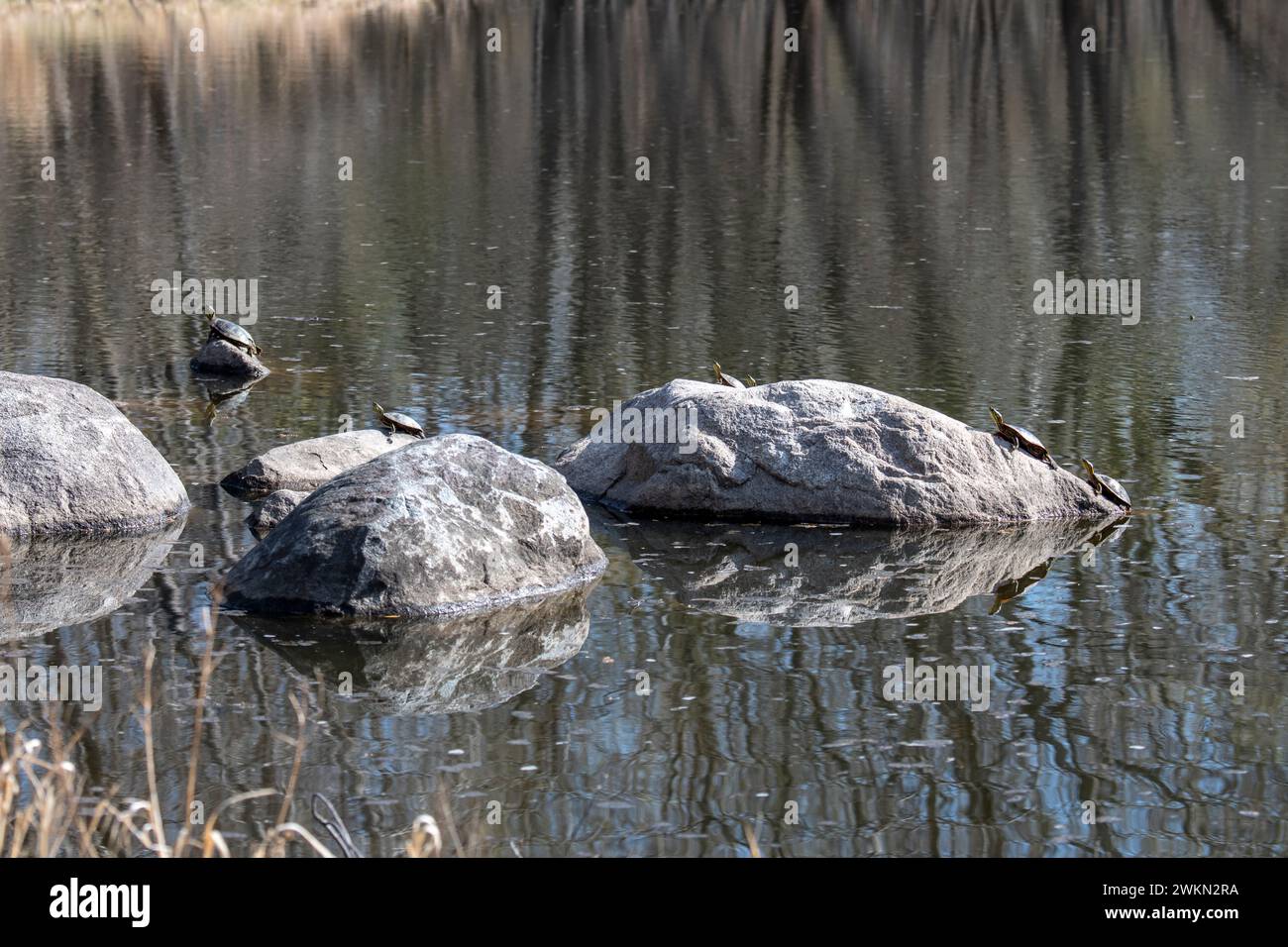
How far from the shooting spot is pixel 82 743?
798 cm

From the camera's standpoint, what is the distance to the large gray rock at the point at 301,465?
39.4 ft

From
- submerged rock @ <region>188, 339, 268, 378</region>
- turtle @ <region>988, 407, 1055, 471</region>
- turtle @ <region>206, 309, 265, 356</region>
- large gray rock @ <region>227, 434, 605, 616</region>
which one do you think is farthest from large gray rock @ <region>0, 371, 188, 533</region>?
turtle @ <region>988, 407, 1055, 471</region>

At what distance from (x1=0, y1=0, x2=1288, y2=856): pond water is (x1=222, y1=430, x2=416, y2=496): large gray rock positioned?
356mm

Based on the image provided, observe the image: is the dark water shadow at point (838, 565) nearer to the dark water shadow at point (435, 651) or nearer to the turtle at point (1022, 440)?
the turtle at point (1022, 440)

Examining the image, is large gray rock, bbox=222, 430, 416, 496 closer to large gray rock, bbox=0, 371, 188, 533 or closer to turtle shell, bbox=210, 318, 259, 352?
large gray rock, bbox=0, 371, 188, 533

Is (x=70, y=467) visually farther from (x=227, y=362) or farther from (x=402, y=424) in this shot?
(x=227, y=362)

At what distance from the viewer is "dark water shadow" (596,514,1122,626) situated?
33.1ft

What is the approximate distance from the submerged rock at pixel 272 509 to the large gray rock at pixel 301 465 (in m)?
0.51

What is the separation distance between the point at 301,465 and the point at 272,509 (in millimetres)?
893
